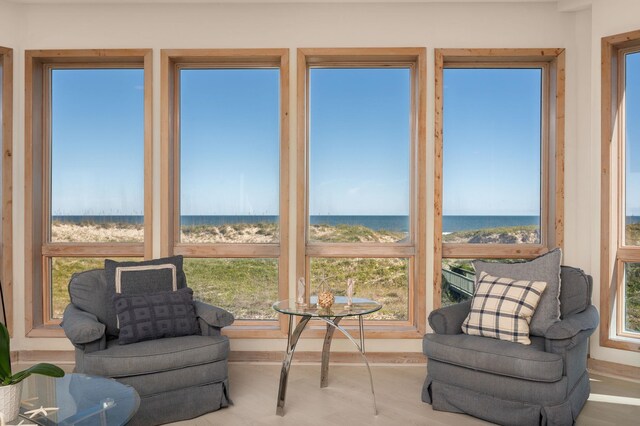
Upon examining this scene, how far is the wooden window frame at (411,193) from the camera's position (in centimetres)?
392

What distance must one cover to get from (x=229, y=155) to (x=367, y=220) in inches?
54.5

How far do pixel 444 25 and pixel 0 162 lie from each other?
398 cm

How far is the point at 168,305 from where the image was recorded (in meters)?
3.04

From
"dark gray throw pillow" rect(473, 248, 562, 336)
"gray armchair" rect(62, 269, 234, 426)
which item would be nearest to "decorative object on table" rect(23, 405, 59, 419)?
"gray armchair" rect(62, 269, 234, 426)

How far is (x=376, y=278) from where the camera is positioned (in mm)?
4141

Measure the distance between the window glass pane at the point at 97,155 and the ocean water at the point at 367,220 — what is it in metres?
0.01

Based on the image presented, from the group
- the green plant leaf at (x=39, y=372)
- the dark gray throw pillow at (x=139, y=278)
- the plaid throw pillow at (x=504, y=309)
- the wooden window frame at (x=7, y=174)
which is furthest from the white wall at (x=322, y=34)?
the green plant leaf at (x=39, y=372)

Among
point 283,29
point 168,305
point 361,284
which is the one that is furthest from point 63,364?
point 283,29

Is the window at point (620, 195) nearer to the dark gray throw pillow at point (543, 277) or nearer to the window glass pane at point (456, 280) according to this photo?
the window glass pane at point (456, 280)

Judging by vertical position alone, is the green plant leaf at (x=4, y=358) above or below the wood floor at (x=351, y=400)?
above

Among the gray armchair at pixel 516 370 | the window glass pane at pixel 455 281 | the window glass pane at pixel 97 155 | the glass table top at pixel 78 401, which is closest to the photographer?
the glass table top at pixel 78 401

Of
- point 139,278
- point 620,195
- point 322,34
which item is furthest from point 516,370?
point 322,34

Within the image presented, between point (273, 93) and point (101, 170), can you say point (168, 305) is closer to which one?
point (101, 170)

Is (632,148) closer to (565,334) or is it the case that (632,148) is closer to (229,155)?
(565,334)
